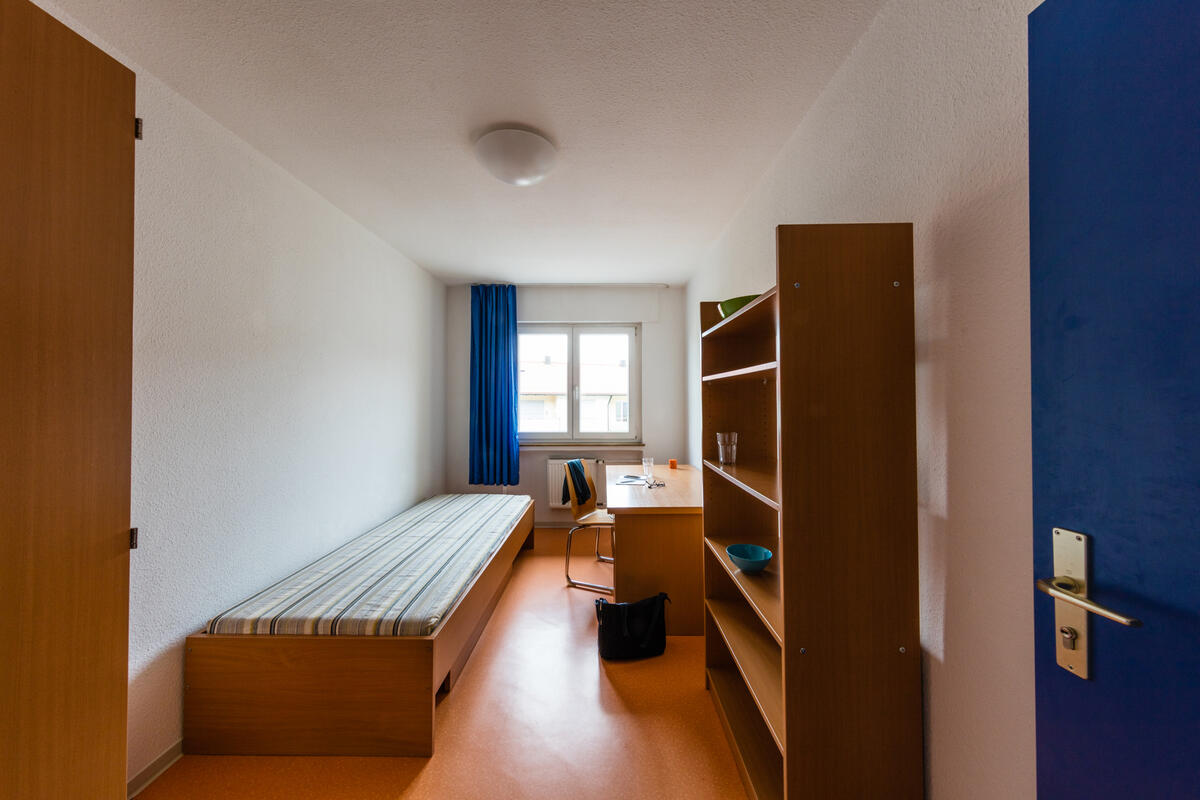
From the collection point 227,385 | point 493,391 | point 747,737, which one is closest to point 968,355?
point 747,737

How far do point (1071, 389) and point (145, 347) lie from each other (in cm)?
244

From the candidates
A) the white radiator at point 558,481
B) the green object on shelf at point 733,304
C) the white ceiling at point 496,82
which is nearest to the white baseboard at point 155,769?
the white ceiling at point 496,82

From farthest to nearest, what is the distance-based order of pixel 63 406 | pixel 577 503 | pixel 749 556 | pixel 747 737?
pixel 577 503 → pixel 749 556 → pixel 747 737 → pixel 63 406

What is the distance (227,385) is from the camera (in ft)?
6.01

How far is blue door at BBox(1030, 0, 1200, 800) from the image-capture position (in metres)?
0.56

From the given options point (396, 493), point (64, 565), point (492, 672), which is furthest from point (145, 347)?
point (396, 493)

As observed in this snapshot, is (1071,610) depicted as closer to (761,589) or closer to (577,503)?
(761,589)

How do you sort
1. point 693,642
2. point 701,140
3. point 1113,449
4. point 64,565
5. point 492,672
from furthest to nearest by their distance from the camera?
point 693,642, point 492,672, point 701,140, point 64,565, point 1113,449

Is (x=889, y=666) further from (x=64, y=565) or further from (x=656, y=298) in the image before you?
(x=656, y=298)

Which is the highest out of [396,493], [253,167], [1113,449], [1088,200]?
[253,167]

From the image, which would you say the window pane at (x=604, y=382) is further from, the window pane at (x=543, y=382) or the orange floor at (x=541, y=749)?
the orange floor at (x=541, y=749)

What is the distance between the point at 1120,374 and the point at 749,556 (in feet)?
4.24

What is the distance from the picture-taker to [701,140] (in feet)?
6.20

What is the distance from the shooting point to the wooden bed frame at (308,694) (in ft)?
5.37
